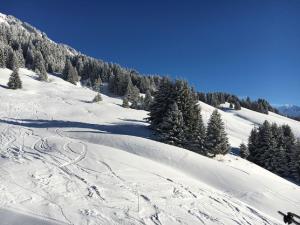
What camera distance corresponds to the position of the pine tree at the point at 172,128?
36750mm

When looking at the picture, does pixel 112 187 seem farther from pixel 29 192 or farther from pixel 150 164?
pixel 150 164

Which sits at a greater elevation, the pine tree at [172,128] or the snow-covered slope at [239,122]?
the snow-covered slope at [239,122]

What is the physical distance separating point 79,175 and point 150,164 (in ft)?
22.8

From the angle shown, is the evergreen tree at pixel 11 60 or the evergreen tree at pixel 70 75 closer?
the evergreen tree at pixel 11 60

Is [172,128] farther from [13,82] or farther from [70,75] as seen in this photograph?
[70,75]

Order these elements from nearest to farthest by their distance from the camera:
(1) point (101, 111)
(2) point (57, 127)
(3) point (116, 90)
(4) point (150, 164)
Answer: (4) point (150, 164)
(2) point (57, 127)
(1) point (101, 111)
(3) point (116, 90)

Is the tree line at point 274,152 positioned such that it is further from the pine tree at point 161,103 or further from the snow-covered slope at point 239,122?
the pine tree at point 161,103

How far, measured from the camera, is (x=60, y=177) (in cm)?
1836

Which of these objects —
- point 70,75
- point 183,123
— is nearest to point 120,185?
point 183,123

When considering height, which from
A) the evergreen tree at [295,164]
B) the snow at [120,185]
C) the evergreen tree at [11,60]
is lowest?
the snow at [120,185]

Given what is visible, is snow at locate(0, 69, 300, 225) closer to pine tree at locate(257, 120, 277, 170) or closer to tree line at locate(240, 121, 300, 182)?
tree line at locate(240, 121, 300, 182)

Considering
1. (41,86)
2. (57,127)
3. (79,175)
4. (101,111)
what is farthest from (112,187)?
(41,86)

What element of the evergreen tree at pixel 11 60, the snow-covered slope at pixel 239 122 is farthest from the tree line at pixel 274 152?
the evergreen tree at pixel 11 60

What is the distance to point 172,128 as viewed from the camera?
3694 cm
